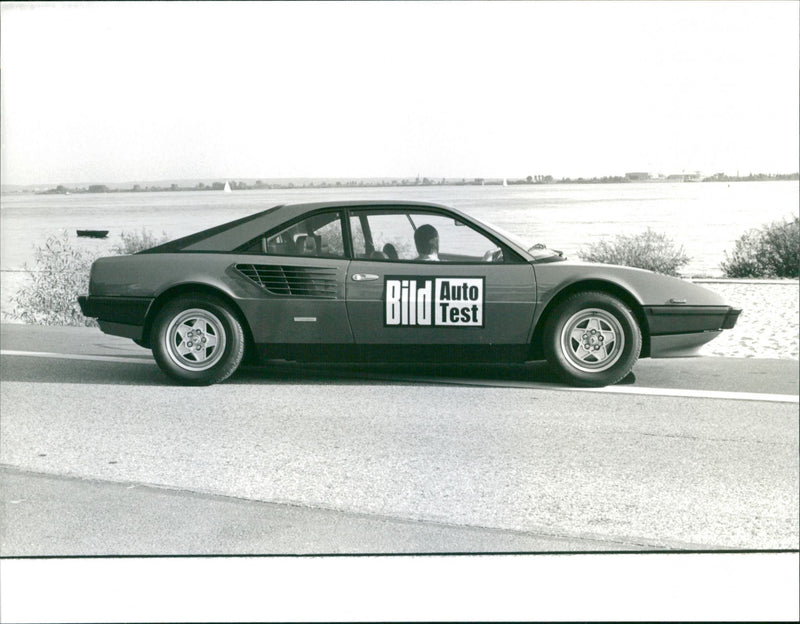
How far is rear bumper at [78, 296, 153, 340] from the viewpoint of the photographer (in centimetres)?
264

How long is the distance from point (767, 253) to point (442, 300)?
3.60ft

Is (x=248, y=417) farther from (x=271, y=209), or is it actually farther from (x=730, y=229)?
(x=730, y=229)

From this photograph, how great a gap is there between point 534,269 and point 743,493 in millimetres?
963

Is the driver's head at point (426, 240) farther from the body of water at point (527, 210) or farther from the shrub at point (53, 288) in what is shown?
the shrub at point (53, 288)

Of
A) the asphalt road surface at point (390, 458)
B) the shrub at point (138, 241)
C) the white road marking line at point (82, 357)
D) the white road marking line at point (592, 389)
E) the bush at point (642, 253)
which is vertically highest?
the shrub at point (138, 241)

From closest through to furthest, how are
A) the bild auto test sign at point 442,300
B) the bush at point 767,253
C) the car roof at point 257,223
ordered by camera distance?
the bild auto test sign at point 442,300 < the car roof at point 257,223 < the bush at point 767,253

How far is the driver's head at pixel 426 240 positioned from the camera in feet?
8.36

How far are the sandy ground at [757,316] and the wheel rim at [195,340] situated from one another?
0.56m

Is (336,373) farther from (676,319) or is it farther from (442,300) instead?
(676,319)

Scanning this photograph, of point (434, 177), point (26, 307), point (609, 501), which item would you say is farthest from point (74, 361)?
point (609, 501)

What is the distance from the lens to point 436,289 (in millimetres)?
2502

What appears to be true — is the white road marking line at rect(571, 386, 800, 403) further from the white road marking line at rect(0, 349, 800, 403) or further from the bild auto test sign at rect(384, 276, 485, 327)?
the bild auto test sign at rect(384, 276, 485, 327)

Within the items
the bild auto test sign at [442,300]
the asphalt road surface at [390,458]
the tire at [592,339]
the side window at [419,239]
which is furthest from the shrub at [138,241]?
the tire at [592,339]

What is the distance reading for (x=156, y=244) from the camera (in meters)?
2.66
